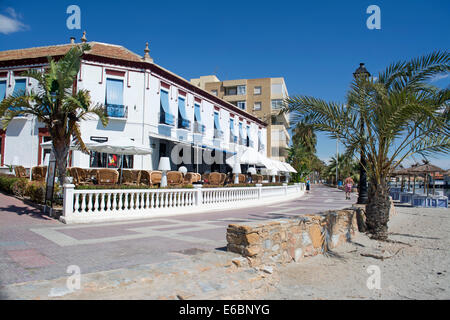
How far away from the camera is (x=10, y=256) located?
4.56 m

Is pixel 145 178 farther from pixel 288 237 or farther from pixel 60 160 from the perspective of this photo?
pixel 288 237

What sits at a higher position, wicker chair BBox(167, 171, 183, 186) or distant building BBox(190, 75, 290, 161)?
distant building BBox(190, 75, 290, 161)

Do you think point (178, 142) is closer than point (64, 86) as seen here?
No

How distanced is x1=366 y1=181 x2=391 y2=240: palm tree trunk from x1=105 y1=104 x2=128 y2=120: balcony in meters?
14.9

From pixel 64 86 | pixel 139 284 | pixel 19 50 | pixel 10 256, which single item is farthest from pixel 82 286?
pixel 19 50

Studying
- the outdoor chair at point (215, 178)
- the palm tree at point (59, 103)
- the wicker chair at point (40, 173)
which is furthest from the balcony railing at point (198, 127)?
the palm tree at point (59, 103)

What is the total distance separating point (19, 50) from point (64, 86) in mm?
17556

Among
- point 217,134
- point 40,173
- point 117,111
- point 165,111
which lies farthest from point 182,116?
point 40,173

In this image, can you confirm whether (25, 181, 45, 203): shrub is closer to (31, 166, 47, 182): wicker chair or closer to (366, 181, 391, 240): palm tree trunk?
(31, 166, 47, 182): wicker chair

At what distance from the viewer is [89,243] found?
18.8ft

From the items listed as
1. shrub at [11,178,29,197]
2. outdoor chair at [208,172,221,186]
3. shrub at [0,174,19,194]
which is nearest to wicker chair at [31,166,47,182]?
shrub at [0,174,19,194]

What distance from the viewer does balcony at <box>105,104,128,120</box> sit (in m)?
18.0
